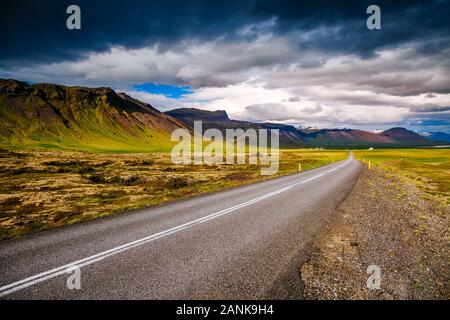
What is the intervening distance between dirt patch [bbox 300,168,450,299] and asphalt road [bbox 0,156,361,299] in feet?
1.89

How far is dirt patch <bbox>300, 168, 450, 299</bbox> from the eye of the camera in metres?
5.94

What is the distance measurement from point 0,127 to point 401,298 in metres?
224

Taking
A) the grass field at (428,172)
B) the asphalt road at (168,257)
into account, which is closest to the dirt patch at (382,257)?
the asphalt road at (168,257)

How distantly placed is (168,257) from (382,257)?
6.08 m

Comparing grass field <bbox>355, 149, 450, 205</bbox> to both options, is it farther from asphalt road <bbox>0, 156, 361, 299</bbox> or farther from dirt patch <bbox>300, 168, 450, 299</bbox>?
asphalt road <bbox>0, 156, 361, 299</bbox>

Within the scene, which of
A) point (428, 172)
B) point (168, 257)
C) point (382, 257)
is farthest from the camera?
point (428, 172)

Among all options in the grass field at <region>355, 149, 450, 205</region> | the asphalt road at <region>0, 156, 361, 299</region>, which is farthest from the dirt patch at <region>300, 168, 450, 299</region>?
the grass field at <region>355, 149, 450, 205</region>

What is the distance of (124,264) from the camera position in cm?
692

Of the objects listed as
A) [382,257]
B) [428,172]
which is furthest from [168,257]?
[428,172]

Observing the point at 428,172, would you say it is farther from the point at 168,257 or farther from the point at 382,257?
the point at 168,257

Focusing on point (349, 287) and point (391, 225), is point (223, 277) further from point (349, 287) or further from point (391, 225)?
point (391, 225)

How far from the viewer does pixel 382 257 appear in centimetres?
771

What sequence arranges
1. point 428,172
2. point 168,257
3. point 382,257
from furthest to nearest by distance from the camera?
point 428,172
point 382,257
point 168,257
